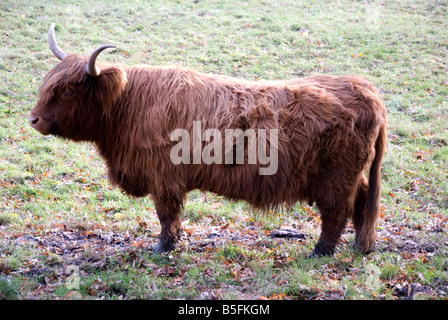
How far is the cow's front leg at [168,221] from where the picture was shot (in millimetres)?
4359

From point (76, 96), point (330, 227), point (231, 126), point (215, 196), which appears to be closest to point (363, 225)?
point (330, 227)

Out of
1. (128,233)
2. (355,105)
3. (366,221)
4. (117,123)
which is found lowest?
(128,233)

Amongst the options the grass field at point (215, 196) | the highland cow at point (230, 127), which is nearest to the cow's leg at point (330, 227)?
the highland cow at point (230, 127)

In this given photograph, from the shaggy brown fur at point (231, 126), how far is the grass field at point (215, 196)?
634mm

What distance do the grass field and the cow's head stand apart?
1.36 metres

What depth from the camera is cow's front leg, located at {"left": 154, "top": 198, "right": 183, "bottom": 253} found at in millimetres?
4359

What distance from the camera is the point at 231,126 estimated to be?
13.6ft

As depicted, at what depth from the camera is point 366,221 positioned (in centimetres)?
439

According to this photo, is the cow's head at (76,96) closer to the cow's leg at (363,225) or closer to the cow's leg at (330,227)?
the cow's leg at (330,227)

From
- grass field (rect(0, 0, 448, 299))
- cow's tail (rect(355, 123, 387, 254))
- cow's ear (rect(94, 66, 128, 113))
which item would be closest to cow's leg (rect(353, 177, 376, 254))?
cow's tail (rect(355, 123, 387, 254))

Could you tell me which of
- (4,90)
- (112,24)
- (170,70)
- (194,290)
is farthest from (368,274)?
(112,24)

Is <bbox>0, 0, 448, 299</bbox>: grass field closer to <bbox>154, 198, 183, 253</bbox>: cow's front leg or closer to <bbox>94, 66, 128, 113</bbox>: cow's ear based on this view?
<bbox>154, 198, 183, 253</bbox>: cow's front leg
